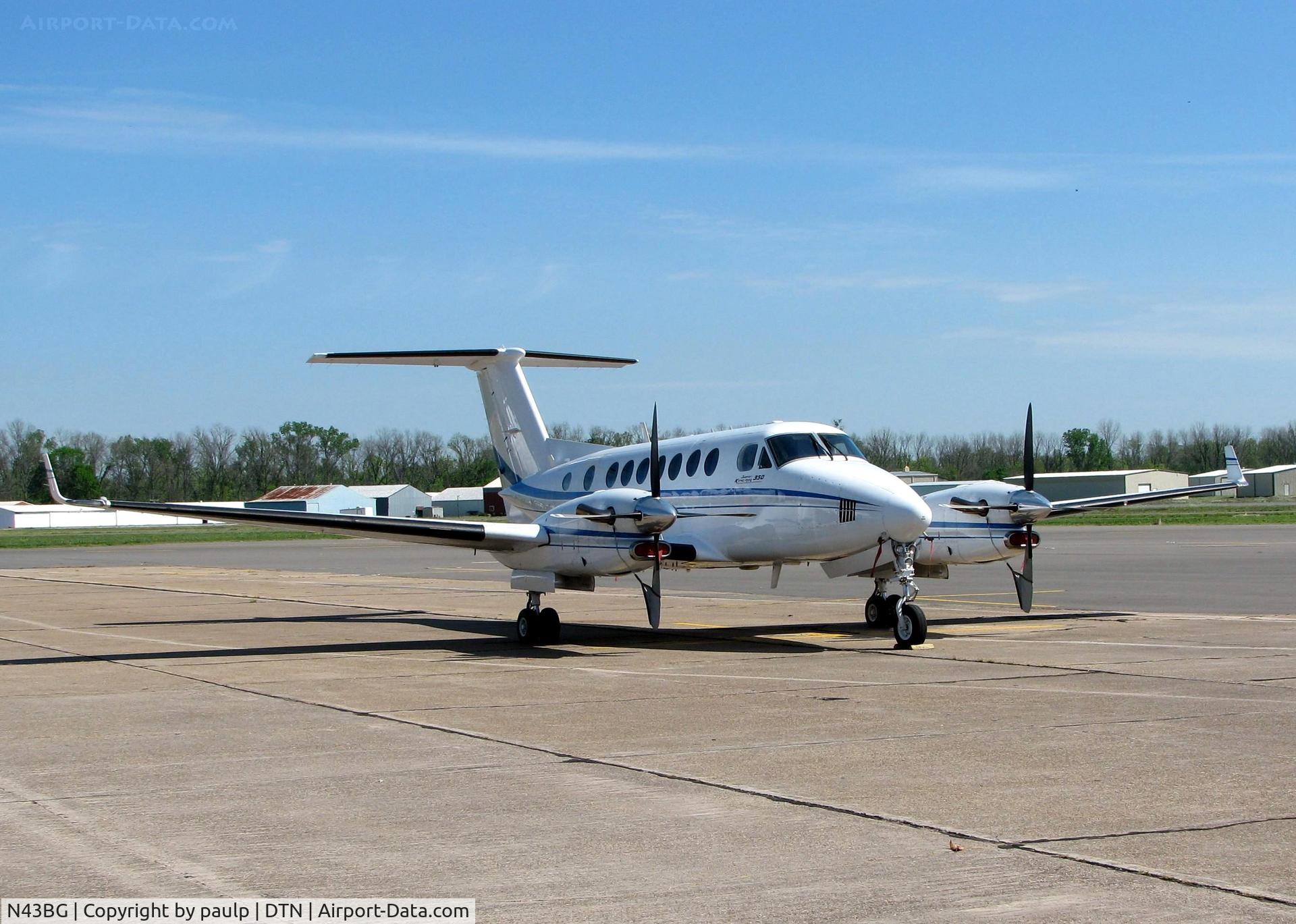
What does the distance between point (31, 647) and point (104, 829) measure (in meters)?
13.2

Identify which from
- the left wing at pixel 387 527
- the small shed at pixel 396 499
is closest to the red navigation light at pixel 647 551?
the left wing at pixel 387 527

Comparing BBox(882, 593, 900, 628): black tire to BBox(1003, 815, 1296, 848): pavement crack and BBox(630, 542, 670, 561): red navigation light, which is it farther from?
BBox(1003, 815, 1296, 848): pavement crack

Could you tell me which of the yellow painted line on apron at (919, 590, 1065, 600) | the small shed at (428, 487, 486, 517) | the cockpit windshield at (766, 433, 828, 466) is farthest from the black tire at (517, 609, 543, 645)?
the small shed at (428, 487, 486, 517)

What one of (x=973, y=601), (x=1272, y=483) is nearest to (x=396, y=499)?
(x=1272, y=483)

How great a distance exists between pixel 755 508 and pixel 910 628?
2.81 metres

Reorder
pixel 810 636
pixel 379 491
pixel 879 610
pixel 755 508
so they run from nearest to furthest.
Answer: pixel 755 508 < pixel 810 636 < pixel 879 610 < pixel 379 491

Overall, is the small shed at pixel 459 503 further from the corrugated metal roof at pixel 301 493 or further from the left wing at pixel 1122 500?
the left wing at pixel 1122 500

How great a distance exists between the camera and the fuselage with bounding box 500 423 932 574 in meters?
17.0

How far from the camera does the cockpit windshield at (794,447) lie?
17875 mm

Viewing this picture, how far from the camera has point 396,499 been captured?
123375mm

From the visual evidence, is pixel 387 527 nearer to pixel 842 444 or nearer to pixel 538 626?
pixel 538 626

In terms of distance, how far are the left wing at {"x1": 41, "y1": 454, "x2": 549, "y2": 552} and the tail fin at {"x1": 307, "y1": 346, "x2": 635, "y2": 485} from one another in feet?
15.3

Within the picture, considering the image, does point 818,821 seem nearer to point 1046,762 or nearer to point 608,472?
point 1046,762

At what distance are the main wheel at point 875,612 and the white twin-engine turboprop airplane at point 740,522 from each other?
2 centimetres
